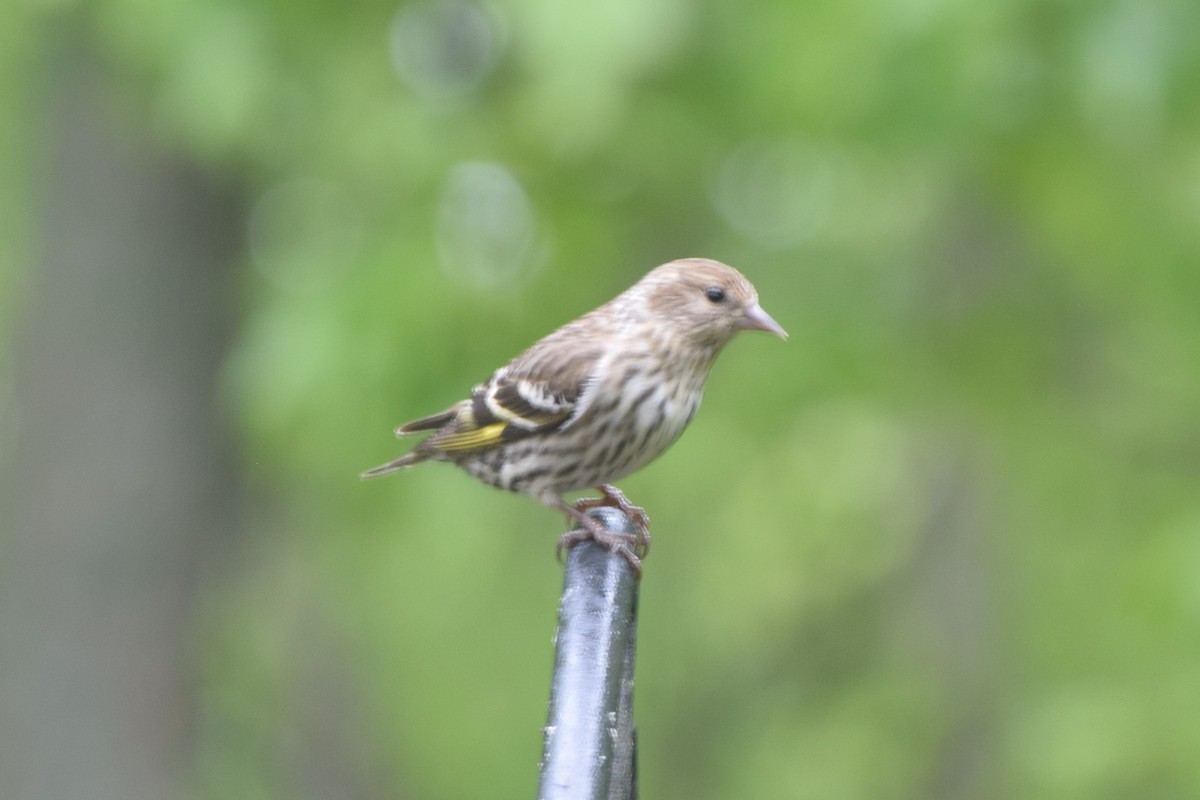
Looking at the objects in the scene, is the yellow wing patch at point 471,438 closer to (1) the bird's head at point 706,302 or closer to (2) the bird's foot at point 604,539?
(1) the bird's head at point 706,302

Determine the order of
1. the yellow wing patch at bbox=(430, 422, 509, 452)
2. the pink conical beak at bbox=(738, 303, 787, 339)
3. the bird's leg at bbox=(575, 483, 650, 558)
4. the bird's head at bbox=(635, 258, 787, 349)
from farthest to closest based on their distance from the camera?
the yellow wing patch at bbox=(430, 422, 509, 452), the bird's head at bbox=(635, 258, 787, 349), the pink conical beak at bbox=(738, 303, 787, 339), the bird's leg at bbox=(575, 483, 650, 558)

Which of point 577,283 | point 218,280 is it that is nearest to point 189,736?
point 218,280

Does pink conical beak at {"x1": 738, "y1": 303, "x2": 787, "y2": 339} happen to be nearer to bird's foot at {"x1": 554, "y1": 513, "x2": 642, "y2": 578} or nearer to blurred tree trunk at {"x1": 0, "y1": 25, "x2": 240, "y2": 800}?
bird's foot at {"x1": 554, "y1": 513, "x2": 642, "y2": 578}

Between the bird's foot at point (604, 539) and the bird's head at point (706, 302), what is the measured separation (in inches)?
34.3

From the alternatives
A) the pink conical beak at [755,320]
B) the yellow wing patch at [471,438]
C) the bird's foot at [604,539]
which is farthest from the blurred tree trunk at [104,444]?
the bird's foot at [604,539]

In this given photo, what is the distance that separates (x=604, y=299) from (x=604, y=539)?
4071mm

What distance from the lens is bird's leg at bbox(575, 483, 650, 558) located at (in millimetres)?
3822

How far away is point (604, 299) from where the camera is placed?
279 inches

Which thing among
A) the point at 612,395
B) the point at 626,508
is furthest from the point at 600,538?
the point at 612,395

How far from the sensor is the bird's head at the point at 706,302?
173 inches

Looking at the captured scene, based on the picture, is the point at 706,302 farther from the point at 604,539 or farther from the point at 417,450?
the point at 604,539

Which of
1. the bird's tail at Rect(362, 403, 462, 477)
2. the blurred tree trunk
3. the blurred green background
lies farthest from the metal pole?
the blurred tree trunk

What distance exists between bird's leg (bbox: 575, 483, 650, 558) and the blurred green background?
110 cm

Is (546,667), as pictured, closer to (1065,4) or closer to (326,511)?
(326,511)
